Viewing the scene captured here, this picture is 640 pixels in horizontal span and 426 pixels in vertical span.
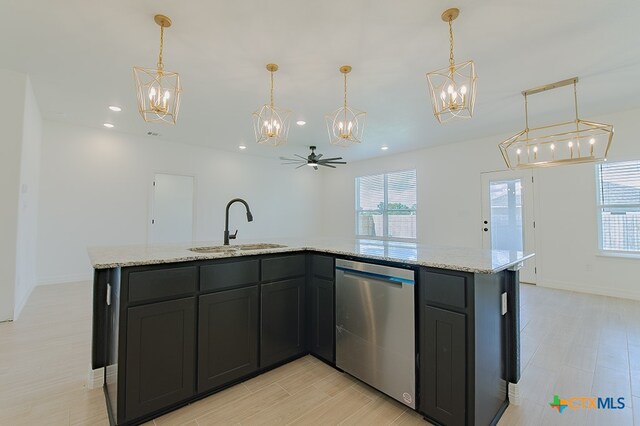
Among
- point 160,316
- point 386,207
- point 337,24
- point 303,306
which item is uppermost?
point 337,24

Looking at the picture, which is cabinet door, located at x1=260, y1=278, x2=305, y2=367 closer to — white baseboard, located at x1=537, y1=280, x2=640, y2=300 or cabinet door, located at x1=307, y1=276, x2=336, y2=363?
cabinet door, located at x1=307, y1=276, x2=336, y2=363

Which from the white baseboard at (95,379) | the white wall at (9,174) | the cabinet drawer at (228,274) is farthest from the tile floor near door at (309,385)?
the cabinet drawer at (228,274)

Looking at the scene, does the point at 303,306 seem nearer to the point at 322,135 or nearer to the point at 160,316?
the point at 160,316

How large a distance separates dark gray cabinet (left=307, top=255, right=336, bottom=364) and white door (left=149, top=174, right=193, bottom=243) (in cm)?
404

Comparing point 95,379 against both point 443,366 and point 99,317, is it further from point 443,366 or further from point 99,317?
point 443,366

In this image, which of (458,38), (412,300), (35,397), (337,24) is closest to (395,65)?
(458,38)

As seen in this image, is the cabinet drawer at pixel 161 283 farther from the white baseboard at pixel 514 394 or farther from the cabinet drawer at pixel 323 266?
the white baseboard at pixel 514 394

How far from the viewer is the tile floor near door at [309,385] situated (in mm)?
1656

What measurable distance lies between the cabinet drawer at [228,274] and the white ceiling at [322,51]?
6.21 feet

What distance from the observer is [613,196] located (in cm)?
418

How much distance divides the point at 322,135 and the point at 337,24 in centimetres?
305

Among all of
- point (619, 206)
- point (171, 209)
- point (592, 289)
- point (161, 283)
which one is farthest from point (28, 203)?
point (619, 206)

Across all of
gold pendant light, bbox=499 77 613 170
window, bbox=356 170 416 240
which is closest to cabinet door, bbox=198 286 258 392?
gold pendant light, bbox=499 77 613 170

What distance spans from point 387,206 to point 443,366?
5776 millimetres
